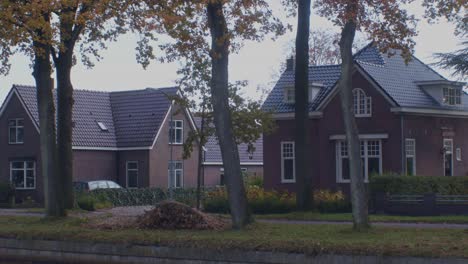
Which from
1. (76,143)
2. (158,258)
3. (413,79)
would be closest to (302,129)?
(158,258)

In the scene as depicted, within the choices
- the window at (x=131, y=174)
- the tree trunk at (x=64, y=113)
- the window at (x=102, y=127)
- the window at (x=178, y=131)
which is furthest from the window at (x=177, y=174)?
the tree trunk at (x=64, y=113)

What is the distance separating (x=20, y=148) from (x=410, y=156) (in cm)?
2720

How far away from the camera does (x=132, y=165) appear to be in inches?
2306

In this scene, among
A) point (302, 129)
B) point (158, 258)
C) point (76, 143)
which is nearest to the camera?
point (158, 258)

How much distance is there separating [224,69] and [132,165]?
35461 millimetres

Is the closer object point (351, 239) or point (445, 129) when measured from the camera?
point (351, 239)

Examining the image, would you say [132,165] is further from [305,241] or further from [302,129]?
[305,241]

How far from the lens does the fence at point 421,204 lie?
32875 millimetres

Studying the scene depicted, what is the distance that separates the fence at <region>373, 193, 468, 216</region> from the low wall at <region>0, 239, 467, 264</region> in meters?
15.0

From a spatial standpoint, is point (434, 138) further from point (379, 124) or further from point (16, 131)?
point (16, 131)

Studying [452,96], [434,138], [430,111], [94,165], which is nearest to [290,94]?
[430,111]

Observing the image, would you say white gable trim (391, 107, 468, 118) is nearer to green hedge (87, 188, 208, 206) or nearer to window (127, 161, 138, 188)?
green hedge (87, 188, 208, 206)

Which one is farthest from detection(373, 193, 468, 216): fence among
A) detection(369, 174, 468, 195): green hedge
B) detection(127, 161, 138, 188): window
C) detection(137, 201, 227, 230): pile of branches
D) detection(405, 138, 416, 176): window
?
detection(127, 161, 138, 188): window

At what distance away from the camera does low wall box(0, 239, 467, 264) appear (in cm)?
1864
